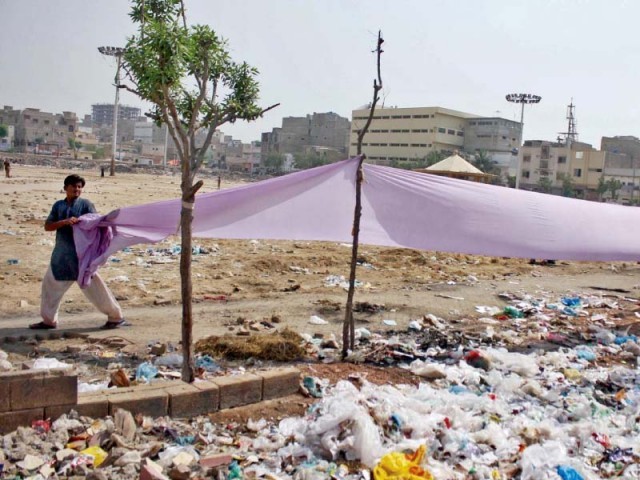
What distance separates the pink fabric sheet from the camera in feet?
18.2

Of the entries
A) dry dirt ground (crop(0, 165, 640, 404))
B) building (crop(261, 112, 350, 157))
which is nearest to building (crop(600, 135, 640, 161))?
building (crop(261, 112, 350, 157))

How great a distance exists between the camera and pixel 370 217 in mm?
5781

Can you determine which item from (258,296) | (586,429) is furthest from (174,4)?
(258,296)

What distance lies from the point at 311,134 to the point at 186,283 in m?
87.7

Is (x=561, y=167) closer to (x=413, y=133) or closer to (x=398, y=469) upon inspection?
(x=413, y=133)

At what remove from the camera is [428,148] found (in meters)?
70.1

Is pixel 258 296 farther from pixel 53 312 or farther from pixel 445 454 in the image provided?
pixel 445 454

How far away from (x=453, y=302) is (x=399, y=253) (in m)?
4.37

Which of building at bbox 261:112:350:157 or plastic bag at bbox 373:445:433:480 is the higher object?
Answer: building at bbox 261:112:350:157

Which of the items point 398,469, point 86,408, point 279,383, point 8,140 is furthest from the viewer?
point 8,140

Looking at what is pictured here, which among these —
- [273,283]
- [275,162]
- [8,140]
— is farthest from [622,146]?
[8,140]

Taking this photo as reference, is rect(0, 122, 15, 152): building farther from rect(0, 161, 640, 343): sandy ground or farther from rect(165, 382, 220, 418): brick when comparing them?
rect(165, 382, 220, 418): brick

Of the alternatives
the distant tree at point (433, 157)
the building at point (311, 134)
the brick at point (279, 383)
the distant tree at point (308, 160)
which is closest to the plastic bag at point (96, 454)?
the brick at point (279, 383)

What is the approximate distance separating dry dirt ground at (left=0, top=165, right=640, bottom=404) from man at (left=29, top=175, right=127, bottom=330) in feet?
0.97
